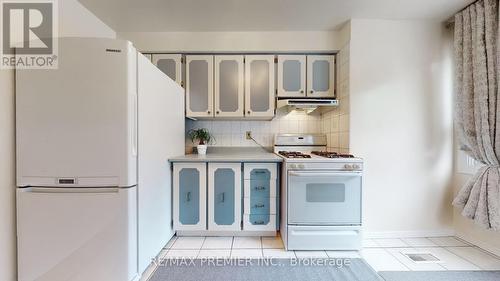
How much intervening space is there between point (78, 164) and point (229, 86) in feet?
5.63

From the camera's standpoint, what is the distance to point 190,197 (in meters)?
2.28

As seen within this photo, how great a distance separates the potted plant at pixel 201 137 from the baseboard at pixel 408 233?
2.08 meters

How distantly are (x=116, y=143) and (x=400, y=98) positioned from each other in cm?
269

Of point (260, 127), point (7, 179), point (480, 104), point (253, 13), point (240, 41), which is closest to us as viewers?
point (7, 179)

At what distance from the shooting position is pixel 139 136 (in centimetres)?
158

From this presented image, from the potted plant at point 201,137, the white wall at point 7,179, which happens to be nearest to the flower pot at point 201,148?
the potted plant at point 201,137

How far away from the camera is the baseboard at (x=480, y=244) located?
202cm

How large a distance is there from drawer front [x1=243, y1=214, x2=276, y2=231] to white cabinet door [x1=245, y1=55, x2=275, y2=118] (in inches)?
46.0

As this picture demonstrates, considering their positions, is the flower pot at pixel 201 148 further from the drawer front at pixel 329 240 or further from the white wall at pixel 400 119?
the white wall at pixel 400 119

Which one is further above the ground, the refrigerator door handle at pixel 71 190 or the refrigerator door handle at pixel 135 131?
the refrigerator door handle at pixel 135 131

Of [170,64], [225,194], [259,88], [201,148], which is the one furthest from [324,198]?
[170,64]

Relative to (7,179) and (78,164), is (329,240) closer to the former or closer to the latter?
(78,164)

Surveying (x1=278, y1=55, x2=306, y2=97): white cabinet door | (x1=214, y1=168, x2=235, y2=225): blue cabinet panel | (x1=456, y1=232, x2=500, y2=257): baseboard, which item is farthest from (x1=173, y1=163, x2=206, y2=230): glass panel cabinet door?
(x1=456, y1=232, x2=500, y2=257): baseboard

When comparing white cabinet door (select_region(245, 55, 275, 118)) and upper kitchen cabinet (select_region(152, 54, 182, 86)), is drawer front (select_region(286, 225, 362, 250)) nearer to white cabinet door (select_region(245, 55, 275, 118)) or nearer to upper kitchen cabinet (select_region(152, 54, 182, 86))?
white cabinet door (select_region(245, 55, 275, 118))
